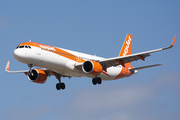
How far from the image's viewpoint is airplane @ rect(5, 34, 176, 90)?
4238 cm

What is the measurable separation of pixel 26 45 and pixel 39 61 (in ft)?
7.74

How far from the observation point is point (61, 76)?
50.8 m

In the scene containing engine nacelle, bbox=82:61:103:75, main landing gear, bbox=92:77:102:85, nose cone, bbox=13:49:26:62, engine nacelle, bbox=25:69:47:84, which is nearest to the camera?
nose cone, bbox=13:49:26:62

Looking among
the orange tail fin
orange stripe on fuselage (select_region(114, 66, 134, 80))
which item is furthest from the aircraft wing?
the orange tail fin

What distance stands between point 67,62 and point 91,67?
9.92 feet

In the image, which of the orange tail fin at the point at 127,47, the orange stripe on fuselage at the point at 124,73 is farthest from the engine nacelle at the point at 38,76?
the orange tail fin at the point at 127,47

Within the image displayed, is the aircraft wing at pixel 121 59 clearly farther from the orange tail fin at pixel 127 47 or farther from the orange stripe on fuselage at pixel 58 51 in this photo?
the orange tail fin at pixel 127 47

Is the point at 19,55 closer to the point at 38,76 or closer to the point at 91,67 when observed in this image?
the point at 38,76

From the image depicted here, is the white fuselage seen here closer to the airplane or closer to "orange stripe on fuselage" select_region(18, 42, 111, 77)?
the airplane

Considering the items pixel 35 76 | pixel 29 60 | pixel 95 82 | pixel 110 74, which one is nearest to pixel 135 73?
pixel 110 74

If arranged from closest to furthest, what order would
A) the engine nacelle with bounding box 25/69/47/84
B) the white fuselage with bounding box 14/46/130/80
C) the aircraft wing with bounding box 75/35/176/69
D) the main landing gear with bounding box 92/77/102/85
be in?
the white fuselage with bounding box 14/46/130/80
the aircraft wing with bounding box 75/35/176/69
the main landing gear with bounding box 92/77/102/85
the engine nacelle with bounding box 25/69/47/84

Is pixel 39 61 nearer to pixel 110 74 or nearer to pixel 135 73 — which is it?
pixel 110 74

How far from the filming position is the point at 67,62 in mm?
45062

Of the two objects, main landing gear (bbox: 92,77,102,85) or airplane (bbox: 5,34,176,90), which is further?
main landing gear (bbox: 92,77,102,85)
